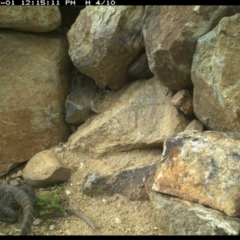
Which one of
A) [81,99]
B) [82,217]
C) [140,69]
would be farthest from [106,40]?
[82,217]

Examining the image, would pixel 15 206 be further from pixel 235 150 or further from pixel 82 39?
pixel 235 150

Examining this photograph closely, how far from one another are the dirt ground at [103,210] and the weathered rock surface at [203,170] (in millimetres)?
435

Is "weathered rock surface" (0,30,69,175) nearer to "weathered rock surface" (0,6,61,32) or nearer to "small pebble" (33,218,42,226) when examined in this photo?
"weathered rock surface" (0,6,61,32)

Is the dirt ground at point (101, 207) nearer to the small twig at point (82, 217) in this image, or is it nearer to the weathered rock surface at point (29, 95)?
the small twig at point (82, 217)

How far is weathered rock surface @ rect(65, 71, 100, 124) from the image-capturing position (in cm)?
535

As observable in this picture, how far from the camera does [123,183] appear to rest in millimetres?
4500

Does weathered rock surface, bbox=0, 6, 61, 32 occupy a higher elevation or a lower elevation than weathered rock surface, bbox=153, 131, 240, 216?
higher

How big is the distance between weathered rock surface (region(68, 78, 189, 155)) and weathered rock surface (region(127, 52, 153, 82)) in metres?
0.08

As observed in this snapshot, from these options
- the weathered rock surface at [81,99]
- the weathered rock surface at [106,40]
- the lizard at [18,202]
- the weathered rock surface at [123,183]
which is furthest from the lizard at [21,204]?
the weathered rock surface at [106,40]

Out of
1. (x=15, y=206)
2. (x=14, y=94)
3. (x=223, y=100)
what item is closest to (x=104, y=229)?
(x=15, y=206)

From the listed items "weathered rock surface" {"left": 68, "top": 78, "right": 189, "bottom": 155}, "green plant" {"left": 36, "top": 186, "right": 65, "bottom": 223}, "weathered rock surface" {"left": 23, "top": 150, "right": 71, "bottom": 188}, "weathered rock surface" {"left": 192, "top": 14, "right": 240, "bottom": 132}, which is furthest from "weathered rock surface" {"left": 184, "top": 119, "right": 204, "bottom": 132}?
"green plant" {"left": 36, "top": 186, "right": 65, "bottom": 223}

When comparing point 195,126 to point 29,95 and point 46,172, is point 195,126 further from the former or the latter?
point 29,95

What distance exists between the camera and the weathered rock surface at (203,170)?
12.1ft

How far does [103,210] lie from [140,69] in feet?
6.39
